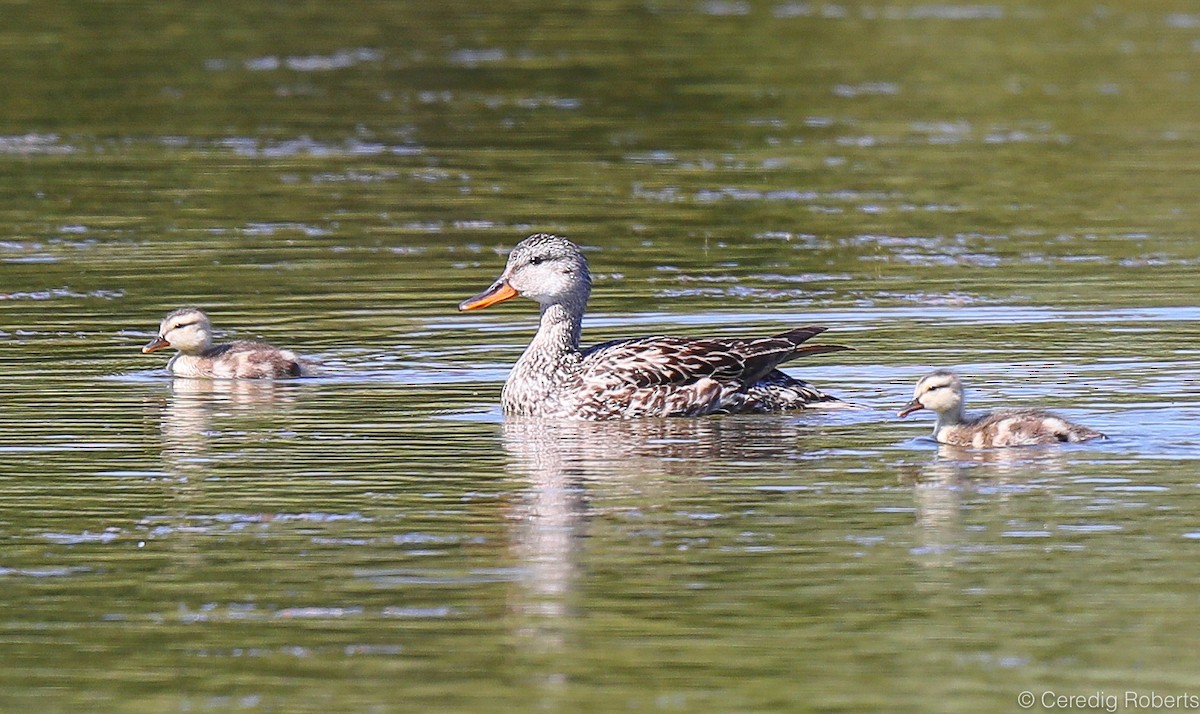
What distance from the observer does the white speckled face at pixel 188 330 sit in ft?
47.0

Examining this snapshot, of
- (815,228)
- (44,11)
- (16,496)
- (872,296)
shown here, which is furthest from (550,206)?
(44,11)

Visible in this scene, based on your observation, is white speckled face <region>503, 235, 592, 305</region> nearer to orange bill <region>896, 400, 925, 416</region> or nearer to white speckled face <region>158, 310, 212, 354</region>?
white speckled face <region>158, 310, 212, 354</region>

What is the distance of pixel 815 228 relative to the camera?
19.8 meters

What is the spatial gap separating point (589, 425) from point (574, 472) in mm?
1596

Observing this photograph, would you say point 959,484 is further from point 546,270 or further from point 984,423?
point 546,270

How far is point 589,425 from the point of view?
12.7m

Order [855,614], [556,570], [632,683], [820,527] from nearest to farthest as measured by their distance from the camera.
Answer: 1. [632,683]
2. [855,614]
3. [556,570]
4. [820,527]

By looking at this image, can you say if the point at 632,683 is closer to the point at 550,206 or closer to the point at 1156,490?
the point at 1156,490

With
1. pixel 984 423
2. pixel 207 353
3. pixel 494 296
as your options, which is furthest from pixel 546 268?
pixel 984 423

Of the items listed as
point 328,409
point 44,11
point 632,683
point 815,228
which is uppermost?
point 44,11

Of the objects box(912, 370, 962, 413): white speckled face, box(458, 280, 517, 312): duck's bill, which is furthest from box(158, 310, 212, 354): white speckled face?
box(912, 370, 962, 413): white speckled face

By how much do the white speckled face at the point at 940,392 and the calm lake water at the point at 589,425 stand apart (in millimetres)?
270

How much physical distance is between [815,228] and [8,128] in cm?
977

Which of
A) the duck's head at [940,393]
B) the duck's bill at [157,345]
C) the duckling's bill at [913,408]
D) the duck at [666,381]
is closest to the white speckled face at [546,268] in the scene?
the duck at [666,381]
